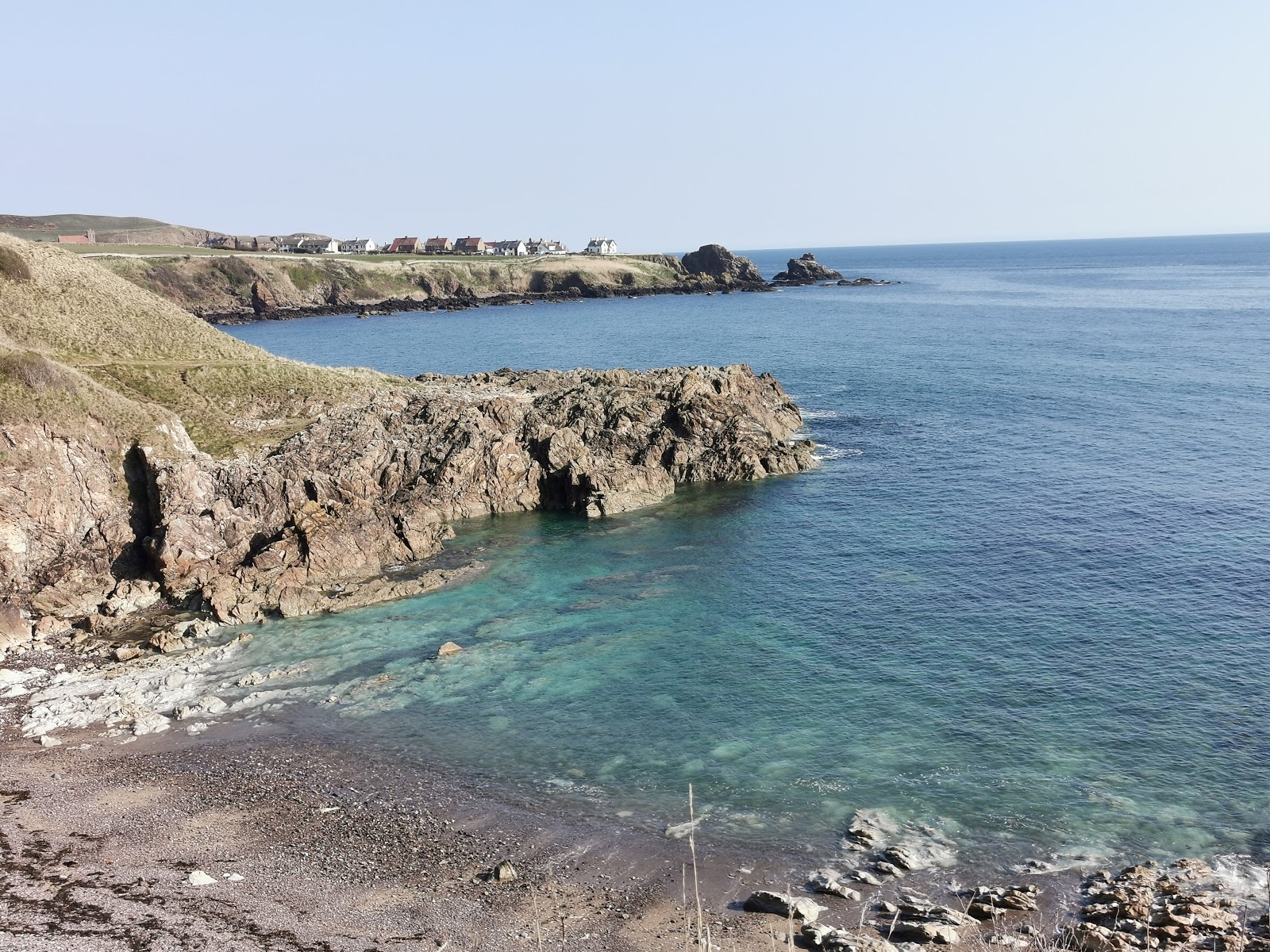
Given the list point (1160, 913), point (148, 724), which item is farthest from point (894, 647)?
point (148, 724)

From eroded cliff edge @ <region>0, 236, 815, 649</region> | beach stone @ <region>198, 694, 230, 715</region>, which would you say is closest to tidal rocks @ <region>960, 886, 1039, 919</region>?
beach stone @ <region>198, 694, 230, 715</region>

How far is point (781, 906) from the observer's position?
26.0 metres

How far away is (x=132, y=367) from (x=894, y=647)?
63554 millimetres

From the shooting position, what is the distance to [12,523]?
5047cm

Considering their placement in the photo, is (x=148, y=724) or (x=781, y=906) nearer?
(x=781, y=906)

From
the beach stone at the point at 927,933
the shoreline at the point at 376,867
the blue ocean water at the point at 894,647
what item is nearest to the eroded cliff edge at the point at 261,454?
the blue ocean water at the point at 894,647

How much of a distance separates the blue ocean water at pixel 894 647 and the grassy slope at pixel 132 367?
21.8 metres

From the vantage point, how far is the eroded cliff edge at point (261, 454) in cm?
5094

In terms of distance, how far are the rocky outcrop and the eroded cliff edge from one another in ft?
0.47

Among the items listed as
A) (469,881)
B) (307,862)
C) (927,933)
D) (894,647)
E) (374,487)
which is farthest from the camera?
(374,487)

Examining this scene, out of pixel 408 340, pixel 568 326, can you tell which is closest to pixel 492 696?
pixel 408 340

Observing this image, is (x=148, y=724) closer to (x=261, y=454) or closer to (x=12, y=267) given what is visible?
(x=261, y=454)

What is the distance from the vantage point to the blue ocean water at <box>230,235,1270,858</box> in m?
31.8

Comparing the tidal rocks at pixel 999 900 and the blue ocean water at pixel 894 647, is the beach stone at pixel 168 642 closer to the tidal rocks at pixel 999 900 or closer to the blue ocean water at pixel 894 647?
the blue ocean water at pixel 894 647
